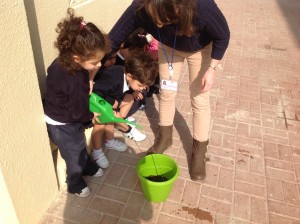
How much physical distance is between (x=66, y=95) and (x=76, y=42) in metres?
0.34

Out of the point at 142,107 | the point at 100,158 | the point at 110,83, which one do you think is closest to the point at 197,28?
the point at 110,83

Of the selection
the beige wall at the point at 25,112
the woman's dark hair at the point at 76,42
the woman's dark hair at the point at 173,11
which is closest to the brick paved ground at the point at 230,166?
the beige wall at the point at 25,112

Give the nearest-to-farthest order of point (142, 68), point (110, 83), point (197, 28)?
point (197, 28), point (142, 68), point (110, 83)

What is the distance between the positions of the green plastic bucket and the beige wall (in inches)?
24.9

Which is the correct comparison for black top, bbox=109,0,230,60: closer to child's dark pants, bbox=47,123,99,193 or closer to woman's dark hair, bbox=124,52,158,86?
woman's dark hair, bbox=124,52,158,86

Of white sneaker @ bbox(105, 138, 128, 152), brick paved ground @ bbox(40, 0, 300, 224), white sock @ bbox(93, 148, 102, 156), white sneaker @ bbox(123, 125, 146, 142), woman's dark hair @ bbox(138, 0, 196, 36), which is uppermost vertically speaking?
woman's dark hair @ bbox(138, 0, 196, 36)

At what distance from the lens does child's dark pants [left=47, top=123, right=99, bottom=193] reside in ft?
6.55

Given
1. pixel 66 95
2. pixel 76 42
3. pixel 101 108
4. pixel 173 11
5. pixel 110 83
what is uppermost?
pixel 173 11

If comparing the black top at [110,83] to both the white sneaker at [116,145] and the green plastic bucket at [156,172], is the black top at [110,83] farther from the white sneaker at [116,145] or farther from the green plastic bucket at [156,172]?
the green plastic bucket at [156,172]

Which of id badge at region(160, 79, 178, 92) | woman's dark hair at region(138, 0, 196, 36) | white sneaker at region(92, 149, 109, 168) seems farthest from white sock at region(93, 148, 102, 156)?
woman's dark hair at region(138, 0, 196, 36)

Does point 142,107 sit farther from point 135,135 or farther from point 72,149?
point 72,149

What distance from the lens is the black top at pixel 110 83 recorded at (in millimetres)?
2545

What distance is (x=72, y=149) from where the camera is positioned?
204cm

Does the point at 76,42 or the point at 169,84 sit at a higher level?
the point at 76,42
